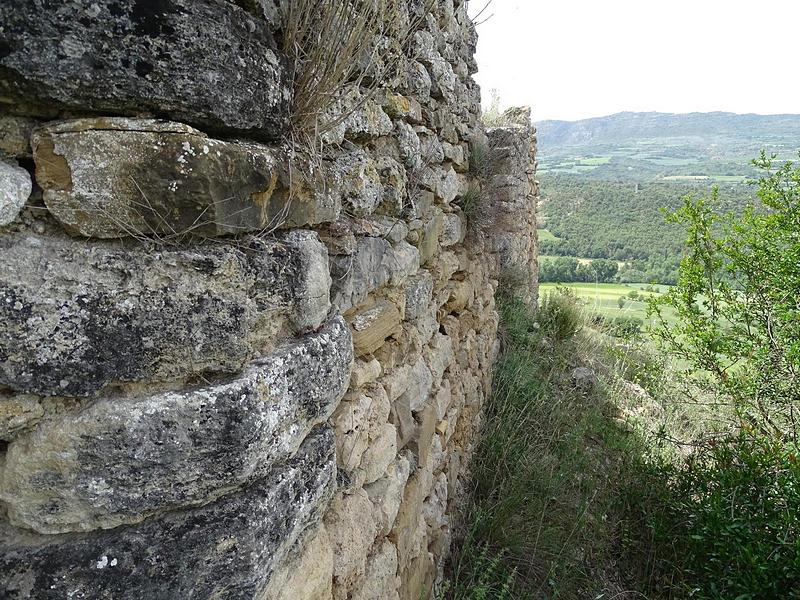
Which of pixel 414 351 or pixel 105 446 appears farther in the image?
pixel 414 351

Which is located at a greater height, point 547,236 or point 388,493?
point 388,493

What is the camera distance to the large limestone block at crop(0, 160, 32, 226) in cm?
79

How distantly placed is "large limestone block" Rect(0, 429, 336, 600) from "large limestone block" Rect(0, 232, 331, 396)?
0.25m

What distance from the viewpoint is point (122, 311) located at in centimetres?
87

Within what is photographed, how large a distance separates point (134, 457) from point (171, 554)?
186 millimetres

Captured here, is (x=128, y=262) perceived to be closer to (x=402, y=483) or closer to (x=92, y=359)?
(x=92, y=359)

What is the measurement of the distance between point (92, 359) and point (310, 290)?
0.46 metres

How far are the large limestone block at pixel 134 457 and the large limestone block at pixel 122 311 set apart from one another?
6cm

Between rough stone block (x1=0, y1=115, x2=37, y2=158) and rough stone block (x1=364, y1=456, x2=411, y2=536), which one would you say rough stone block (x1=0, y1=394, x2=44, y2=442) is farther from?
rough stone block (x1=364, y1=456, x2=411, y2=536)

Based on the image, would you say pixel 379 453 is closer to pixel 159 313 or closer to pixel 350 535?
pixel 350 535

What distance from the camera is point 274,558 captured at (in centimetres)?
105

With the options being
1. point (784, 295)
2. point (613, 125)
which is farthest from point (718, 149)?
point (784, 295)

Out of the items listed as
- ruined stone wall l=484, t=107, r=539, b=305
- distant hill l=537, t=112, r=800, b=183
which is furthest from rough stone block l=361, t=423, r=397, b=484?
Result: distant hill l=537, t=112, r=800, b=183

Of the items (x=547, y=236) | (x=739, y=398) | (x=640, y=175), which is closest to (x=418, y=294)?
(x=739, y=398)
